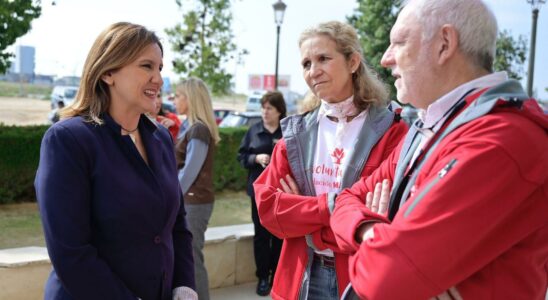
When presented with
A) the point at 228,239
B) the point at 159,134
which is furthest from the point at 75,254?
the point at 228,239

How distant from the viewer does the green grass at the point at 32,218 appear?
7.19 metres

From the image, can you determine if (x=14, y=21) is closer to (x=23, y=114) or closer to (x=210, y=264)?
(x=210, y=264)

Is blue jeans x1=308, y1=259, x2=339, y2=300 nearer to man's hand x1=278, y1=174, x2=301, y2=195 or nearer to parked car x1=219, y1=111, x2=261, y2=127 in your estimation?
man's hand x1=278, y1=174, x2=301, y2=195

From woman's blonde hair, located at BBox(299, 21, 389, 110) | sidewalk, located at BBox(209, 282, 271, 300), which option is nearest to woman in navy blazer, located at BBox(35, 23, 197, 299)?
woman's blonde hair, located at BBox(299, 21, 389, 110)

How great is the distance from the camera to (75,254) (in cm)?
206

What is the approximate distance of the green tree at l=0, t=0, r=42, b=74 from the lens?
8.74 metres

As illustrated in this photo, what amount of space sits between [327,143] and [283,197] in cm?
39

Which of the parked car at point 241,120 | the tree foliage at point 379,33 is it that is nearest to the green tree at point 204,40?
the parked car at point 241,120

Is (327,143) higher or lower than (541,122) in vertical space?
lower

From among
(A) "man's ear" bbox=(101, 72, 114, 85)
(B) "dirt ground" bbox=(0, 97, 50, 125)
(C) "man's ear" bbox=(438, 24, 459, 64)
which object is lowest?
(B) "dirt ground" bbox=(0, 97, 50, 125)

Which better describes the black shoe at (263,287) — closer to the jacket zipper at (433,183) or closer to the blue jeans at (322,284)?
the blue jeans at (322,284)

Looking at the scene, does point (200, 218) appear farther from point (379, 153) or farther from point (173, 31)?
point (173, 31)

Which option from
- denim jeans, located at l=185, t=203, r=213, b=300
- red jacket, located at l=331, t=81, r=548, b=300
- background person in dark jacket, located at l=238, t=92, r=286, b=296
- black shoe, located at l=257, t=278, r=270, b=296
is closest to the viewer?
red jacket, located at l=331, t=81, r=548, b=300

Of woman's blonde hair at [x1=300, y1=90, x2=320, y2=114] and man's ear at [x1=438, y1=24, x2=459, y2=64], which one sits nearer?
man's ear at [x1=438, y1=24, x2=459, y2=64]
